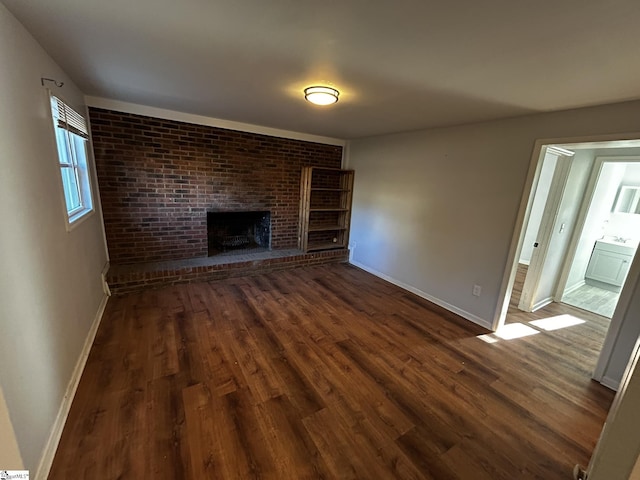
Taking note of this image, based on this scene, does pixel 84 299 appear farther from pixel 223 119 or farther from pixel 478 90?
pixel 478 90

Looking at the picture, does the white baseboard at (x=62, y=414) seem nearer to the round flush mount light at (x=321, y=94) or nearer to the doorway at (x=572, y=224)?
the round flush mount light at (x=321, y=94)

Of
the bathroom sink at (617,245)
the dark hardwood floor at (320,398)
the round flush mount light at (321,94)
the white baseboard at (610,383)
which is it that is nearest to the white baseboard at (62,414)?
the dark hardwood floor at (320,398)

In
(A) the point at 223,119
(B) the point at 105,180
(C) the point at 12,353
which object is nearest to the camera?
(C) the point at 12,353

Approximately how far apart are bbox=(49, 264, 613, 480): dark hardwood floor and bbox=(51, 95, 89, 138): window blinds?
5.90ft

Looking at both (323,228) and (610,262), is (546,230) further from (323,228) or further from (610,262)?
(323,228)

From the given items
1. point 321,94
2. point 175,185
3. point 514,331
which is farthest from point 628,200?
point 175,185

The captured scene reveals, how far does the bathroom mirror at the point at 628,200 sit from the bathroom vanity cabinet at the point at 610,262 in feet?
2.05

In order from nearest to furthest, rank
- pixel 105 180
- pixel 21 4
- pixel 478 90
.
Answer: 1. pixel 21 4
2. pixel 478 90
3. pixel 105 180

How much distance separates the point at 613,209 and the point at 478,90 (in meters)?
4.42

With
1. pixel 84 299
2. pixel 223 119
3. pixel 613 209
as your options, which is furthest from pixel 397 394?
pixel 613 209

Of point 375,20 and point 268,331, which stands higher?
point 375,20

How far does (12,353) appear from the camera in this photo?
43.4 inches

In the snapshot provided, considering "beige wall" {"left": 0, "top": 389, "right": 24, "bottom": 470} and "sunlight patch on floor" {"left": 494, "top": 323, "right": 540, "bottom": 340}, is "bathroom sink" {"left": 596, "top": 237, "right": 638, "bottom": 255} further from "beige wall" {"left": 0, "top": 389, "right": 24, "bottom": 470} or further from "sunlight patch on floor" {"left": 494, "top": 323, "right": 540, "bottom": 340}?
"beige wall" {"left": 0, "top": 389, "right": 24, "bottom": 470}

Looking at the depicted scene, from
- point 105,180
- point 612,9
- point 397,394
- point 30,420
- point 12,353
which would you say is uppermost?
point 612,9
